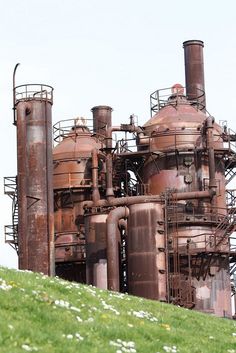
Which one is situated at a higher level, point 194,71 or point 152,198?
point 194,71

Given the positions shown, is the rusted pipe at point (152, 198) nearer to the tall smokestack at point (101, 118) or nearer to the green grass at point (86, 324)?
the tall smokestack at point (101, 118)

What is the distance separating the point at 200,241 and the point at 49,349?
30470mm

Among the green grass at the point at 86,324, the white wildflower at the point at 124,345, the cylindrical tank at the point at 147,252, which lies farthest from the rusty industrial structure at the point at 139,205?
the white wildflower at the point at 124,345

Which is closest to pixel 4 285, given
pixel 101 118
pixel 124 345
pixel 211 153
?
pixel 124 345

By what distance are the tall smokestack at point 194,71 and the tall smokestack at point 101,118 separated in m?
5.65

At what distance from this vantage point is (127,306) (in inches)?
813

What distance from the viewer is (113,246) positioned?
139 feet

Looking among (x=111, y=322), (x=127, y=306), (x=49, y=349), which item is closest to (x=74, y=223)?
(x=127, y=306)

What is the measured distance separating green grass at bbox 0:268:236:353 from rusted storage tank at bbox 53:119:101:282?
87.0 feet

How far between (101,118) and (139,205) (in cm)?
1319

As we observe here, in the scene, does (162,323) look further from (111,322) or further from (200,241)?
(200,241)

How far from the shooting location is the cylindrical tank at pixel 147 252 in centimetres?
4122

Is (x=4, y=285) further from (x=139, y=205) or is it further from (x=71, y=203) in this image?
(x=71, y=203)

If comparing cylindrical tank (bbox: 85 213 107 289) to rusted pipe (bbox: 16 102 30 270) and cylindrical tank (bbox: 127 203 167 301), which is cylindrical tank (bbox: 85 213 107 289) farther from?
rusted pipe (bbox: 16 102 30 270)
